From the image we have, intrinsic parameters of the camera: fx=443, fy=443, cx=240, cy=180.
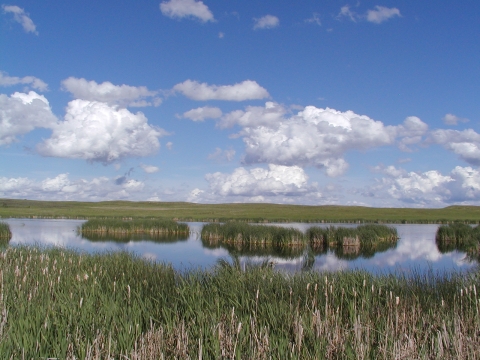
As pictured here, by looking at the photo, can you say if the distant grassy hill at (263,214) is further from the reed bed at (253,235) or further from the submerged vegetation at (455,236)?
the submerged vegetation at (455,236)

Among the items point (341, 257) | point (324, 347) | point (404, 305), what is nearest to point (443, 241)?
point (341, 257)

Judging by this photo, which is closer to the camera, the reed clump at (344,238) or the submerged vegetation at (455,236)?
the reed clump at (344,238)

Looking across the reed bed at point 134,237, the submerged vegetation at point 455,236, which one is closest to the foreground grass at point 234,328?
the reed bed at point 134,237

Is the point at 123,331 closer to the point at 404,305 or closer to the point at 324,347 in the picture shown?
the point at 324,347

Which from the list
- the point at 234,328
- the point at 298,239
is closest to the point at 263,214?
the point at 298,239

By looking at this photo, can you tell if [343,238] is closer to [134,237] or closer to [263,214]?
[134,237]

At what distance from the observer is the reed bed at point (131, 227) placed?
3912 centimetres

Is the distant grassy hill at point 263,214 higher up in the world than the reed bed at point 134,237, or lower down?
higher up

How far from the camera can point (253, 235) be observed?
3153 cm

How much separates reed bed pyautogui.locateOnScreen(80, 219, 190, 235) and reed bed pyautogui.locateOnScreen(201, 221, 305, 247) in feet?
19.6

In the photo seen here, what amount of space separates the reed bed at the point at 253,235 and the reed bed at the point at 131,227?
597 cm

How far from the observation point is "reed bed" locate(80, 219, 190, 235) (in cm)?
3912

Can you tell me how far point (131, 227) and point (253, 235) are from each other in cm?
1351

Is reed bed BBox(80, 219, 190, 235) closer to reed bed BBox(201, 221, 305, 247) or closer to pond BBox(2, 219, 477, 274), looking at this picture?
pond BBox(2, 219, 477, 274)
